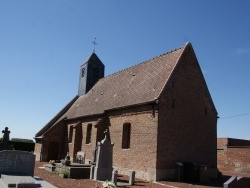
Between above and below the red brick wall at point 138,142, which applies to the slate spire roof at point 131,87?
above

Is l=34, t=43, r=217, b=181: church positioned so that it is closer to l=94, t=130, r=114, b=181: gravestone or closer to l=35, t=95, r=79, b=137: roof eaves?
l=94, t=130, r=114, b=181: gravestone

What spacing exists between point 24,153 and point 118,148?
8.22 m

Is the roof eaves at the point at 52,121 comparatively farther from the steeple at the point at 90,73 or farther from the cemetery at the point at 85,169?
the cemetery at the point at 85,169

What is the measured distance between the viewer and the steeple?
32.2m

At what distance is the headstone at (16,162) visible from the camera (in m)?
12.9

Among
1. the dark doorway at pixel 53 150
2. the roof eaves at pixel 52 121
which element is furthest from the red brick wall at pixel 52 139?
the roof eaves at pixel 52 121

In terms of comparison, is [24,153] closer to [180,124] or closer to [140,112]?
[140,112]

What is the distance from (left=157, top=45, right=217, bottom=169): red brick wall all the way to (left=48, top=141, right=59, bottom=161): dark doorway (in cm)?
1547

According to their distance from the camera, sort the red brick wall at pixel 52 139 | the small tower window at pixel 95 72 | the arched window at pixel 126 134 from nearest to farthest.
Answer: the arched window at pixel 126 134, the red brick wall at pixel 52 139, the small tower window at pixel 95 72

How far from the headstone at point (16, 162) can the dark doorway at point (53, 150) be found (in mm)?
16143

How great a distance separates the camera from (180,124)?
61.3ft

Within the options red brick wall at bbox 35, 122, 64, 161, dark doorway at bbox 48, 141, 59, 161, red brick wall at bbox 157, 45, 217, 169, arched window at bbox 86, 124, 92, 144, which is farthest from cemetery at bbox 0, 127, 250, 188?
dark doorway at bbox 48, 141, 59, 161

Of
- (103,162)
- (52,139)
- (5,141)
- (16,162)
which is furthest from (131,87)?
(52,139)

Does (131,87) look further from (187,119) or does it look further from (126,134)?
(187,119)
